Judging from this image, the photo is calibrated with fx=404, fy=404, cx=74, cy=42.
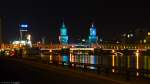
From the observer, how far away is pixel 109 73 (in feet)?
122

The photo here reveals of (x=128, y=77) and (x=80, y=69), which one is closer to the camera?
(x=128, y=77)

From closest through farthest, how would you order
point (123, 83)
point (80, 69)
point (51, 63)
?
point (123, 83) < point (80, 69) < point (51, 63)

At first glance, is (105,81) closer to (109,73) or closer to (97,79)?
(97,79)

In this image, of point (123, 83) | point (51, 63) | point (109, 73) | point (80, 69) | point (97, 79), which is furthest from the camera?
point (51, 63)

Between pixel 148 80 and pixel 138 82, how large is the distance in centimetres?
172

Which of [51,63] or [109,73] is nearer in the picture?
[109,73]

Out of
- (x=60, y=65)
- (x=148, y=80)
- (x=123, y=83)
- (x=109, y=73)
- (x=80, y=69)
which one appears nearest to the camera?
(x=123, y=83)

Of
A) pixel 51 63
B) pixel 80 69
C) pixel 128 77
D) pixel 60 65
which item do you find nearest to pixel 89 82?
pixel 128 77

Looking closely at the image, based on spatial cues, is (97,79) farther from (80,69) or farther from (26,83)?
(80,69)

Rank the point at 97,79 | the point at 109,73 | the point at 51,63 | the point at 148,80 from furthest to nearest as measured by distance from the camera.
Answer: the point at 51,63 → the point at 109,73 → the point at 97,79 → the point at 148,80

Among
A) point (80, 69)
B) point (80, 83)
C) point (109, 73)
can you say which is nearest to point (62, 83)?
point (80, 83)

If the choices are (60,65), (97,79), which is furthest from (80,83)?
(60,65)

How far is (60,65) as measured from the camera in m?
54.6

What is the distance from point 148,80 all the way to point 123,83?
2700 millimetres
